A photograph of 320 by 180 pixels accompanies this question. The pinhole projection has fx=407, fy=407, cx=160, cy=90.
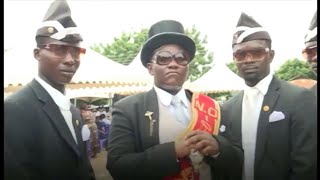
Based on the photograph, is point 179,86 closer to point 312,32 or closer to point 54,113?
point 54,113

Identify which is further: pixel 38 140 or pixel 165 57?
pixel 165 57

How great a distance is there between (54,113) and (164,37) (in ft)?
3.08

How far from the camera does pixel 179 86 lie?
2947mm

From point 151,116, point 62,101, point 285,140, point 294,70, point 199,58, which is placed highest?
point 199,58

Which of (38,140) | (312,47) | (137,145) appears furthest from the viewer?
(312,47)

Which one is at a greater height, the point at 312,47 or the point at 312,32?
the point at 312,32

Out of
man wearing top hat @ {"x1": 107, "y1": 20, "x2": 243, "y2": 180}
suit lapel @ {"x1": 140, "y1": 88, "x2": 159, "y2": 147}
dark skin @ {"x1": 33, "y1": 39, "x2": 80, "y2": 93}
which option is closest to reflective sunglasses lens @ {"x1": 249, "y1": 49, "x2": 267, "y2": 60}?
man wearing top hat @ {"x1": 107, "y1": 20, "x2": 243, "y2": 180}

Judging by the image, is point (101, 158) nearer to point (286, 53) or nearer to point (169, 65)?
point (169, 65)

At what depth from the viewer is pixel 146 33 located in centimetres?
292

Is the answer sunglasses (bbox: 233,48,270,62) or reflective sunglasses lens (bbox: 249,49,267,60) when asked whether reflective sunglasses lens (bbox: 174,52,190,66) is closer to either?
sunglasses (bbox: 233,48,270,62)

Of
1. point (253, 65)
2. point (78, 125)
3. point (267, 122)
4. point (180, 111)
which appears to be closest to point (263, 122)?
point (267, 122)

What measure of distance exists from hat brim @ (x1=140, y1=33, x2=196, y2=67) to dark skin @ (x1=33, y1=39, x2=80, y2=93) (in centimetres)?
47

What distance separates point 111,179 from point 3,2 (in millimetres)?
1459

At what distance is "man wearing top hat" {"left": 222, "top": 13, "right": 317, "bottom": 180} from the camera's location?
3.00 m
